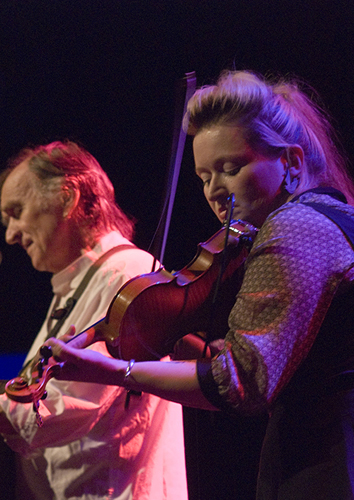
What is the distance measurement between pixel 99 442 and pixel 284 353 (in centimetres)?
92

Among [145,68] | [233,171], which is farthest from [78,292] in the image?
[145,68]

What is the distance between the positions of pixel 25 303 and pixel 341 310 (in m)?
2.64

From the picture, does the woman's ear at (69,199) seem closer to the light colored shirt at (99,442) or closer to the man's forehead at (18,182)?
the man's forehead at (18,182)

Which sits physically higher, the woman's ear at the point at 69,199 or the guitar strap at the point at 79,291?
the woman's ear at the point at 69,199

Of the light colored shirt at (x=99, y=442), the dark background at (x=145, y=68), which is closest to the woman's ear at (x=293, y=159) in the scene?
the light colored shirt at (x=99, y=442)

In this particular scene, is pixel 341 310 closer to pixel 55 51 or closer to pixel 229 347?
pixel 229 347

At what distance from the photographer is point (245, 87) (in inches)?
44.3

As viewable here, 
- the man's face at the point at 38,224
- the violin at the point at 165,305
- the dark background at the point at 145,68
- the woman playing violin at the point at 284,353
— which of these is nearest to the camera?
the woman playing violin at the point at 284,353

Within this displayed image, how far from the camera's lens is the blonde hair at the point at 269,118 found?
43.3 inches

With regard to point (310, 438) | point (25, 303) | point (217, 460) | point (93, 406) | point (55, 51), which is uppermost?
point (55, 51)

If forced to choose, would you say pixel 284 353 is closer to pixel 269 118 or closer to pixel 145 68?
pixel 269 118

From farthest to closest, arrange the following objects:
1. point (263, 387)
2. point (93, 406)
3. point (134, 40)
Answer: point (134, 40) → point (93, 406) → point (263, 387)

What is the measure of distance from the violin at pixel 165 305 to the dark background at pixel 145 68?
1.14 metres

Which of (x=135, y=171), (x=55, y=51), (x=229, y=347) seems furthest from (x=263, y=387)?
(x=55, y=51)
